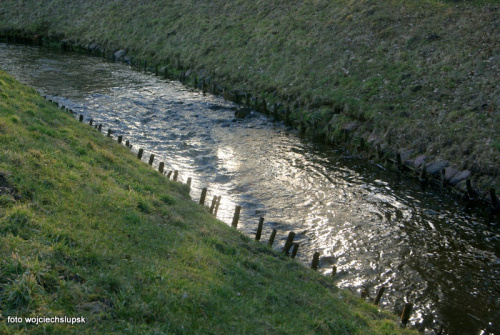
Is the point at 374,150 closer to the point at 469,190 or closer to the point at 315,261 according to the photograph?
the point at 469,190

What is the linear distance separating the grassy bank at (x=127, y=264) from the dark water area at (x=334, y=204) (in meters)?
2.38

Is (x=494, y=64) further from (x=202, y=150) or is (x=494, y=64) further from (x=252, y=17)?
(x=252, y=17)

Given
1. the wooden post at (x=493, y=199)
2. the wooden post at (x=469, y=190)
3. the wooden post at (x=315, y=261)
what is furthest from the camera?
the wooden post at (x=469, y=190)

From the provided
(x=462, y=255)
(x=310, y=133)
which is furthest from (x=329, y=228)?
(x=310, y=133)

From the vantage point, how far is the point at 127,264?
787 cm

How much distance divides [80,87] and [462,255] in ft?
98.2

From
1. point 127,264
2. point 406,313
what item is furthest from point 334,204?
point 127,264

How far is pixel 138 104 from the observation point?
3175 cm

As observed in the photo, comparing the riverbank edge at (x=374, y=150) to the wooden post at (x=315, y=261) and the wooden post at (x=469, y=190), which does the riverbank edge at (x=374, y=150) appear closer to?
the wooden post at (x=469, y=190)

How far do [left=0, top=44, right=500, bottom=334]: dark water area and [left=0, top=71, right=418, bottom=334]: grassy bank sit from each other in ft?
7.82

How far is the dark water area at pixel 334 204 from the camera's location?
12977mm

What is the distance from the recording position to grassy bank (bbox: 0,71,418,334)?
637cm

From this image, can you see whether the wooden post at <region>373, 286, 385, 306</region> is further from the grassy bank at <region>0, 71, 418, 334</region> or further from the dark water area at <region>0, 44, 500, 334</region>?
the grassy bank at <region>0, 71, 418, 334</region>

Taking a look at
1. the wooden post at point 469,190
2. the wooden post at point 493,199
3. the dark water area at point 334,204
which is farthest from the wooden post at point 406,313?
the wooden post at point 469,190
